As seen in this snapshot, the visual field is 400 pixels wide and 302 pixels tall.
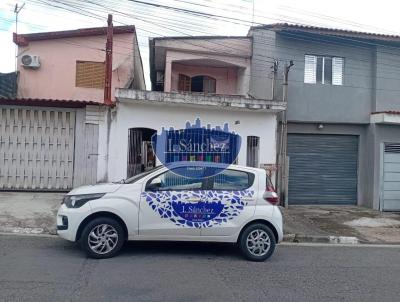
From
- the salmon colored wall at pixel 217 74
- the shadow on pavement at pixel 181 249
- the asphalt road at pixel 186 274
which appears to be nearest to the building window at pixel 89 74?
the salmon colored wall at pixel 217 74

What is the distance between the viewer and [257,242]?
7.84 meters


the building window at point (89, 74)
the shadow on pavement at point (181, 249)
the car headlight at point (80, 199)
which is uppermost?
the building window at point (89, 74)

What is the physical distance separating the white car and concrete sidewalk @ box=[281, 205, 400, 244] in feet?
8.27

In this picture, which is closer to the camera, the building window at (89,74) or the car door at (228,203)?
the car door at (228,203)

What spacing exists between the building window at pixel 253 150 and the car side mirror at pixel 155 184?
23.8ft

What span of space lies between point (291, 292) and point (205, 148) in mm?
8483

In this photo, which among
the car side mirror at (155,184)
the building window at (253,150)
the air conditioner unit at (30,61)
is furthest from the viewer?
the air conditioner unit at (30,61)

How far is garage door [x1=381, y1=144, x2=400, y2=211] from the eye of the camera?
16.2 meters

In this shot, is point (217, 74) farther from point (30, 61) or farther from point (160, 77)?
point (30, 61)

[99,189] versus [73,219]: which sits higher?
[99,189]

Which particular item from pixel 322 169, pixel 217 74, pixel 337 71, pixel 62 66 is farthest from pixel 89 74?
pixel 322 169

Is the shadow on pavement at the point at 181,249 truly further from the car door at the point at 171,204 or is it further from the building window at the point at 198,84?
the building window at the point at 198,84

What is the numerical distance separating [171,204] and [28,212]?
468cm

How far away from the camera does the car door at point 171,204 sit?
24.8ft
